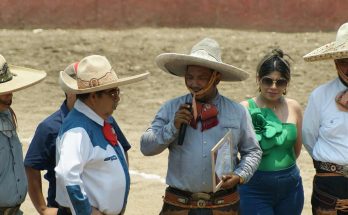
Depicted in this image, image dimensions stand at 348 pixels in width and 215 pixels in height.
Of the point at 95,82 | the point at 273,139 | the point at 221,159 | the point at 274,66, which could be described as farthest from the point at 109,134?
the point at 274,66

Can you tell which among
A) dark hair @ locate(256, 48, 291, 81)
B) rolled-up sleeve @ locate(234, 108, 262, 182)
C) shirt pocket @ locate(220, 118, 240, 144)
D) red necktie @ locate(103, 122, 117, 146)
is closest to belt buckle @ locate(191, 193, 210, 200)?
rolled-up sleeve @ locate(234, 108, 262, 182)

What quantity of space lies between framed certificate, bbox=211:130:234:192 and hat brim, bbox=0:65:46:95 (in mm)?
1339

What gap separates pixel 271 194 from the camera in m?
6.82

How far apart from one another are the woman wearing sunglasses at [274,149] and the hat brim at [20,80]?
1.68m

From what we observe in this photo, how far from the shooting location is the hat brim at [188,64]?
20.1ft

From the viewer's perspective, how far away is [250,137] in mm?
6309

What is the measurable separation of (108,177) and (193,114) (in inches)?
35.9

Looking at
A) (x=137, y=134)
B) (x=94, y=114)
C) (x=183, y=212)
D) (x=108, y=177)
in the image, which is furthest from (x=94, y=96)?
(x=137, y=134)

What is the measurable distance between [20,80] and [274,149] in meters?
2.02

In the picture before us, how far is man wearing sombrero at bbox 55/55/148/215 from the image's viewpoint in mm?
5262

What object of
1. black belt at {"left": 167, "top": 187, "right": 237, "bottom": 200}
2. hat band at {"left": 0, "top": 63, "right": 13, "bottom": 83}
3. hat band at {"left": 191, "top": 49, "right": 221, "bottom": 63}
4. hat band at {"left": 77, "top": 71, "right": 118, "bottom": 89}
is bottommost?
black belt at {"left": 167, "top": 187, "right": 237, "bottom": 200}

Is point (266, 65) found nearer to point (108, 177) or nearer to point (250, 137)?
point (250, 137)

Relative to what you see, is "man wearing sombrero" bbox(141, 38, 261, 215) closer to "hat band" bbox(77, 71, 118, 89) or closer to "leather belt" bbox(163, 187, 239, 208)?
"leather belt" bbox(163, 187, 239, 208)

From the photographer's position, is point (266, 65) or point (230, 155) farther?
point (266, 65)
